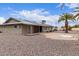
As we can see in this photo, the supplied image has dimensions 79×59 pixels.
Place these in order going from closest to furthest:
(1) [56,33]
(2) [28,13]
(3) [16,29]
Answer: (2) [28,13], (3) [16,29], (1) [56,33]

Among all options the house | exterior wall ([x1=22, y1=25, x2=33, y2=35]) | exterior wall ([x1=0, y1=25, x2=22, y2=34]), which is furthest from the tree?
exterior wall ([x1=0, y1=25, x2=22, y2=34])

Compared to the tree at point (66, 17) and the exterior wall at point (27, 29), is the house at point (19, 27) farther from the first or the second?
the tree at point (66, 17)

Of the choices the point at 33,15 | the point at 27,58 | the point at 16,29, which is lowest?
the point at 27,58

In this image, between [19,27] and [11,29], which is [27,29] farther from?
[11,29]

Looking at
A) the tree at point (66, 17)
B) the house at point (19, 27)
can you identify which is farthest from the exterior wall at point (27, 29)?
the tree at point (66, 17)

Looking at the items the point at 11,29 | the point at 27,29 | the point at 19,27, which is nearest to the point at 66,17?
the point at 27,29

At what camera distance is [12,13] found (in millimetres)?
6898

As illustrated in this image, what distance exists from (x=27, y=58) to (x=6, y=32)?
373 centimetres

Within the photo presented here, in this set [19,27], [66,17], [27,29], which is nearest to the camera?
[66,17]

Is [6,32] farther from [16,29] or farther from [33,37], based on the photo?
[33,37]

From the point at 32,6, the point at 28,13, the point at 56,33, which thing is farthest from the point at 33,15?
the point at 56,33

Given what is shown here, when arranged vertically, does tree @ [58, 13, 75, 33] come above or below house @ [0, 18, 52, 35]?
above

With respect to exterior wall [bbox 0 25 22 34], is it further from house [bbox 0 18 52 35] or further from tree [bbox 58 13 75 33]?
tree [bbox 58 13 75 33]

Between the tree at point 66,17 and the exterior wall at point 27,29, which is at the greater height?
the tree at point 66,17
